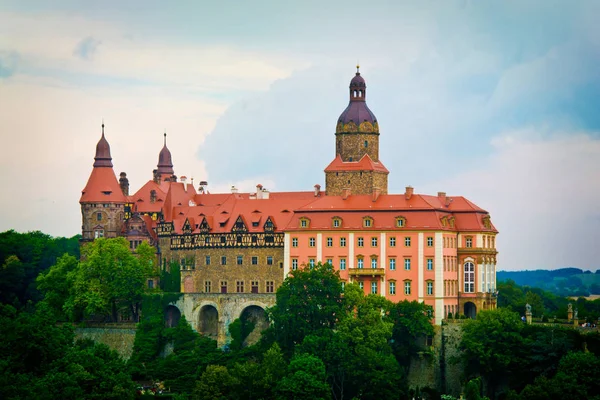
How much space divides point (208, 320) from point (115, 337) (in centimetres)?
745

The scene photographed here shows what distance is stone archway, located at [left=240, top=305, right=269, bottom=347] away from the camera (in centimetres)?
11369

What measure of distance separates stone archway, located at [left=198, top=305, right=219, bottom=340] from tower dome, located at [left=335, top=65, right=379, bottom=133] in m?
17.4

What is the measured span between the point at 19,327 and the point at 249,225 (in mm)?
24108

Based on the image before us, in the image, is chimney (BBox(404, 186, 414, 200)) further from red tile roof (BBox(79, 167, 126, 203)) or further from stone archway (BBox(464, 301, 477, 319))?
red tile roof (BBox(79, 167, 126, 203))

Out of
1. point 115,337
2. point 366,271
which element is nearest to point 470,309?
point 366,271

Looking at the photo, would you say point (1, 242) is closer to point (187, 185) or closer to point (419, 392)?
point (187, 185)

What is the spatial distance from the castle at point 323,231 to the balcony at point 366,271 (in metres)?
0.09

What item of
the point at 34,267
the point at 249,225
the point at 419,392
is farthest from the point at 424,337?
the point at 34,267

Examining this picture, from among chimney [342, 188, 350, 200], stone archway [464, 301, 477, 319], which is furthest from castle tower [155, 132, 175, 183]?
stone archway [464, 301, 477, 319]

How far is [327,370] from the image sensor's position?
3949 inches

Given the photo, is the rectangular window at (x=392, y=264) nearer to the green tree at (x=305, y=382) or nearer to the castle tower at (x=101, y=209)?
the green tree at (x=305, y=382)

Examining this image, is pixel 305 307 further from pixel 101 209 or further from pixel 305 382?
pixel 101 209

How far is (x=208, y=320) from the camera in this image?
117500mm

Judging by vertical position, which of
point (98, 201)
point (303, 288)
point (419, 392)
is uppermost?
point (98, 201)
